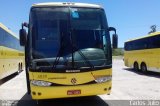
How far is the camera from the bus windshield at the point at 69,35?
374 inches

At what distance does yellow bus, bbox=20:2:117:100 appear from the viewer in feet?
30.4

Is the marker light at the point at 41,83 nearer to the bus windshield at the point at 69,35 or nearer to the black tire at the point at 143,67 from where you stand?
the bus windshield at the point at 69,35

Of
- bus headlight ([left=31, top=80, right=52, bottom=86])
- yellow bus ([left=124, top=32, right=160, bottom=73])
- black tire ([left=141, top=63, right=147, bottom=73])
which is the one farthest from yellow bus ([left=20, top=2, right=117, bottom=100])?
black tire ([left=141, top=63, right=147, bottom=73])

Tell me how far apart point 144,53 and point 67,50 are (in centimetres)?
1467

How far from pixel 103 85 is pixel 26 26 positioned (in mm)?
3324

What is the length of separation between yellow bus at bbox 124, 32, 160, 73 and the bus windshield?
1125 centimetres

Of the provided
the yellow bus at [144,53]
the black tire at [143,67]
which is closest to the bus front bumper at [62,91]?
the yellow bus at [144,53]

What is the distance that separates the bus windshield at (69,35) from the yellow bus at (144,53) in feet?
36.9

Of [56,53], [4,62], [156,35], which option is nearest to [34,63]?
[56,53]

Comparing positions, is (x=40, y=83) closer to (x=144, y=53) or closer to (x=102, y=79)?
(x=102, y=79)

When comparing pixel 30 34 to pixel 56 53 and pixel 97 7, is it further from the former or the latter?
pixel 97 7

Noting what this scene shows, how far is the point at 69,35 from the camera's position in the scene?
9.75m

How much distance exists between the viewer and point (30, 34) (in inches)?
384

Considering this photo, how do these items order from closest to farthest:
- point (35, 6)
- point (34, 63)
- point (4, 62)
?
point (34, 63)
point (35, 6)
point (4, 62)
